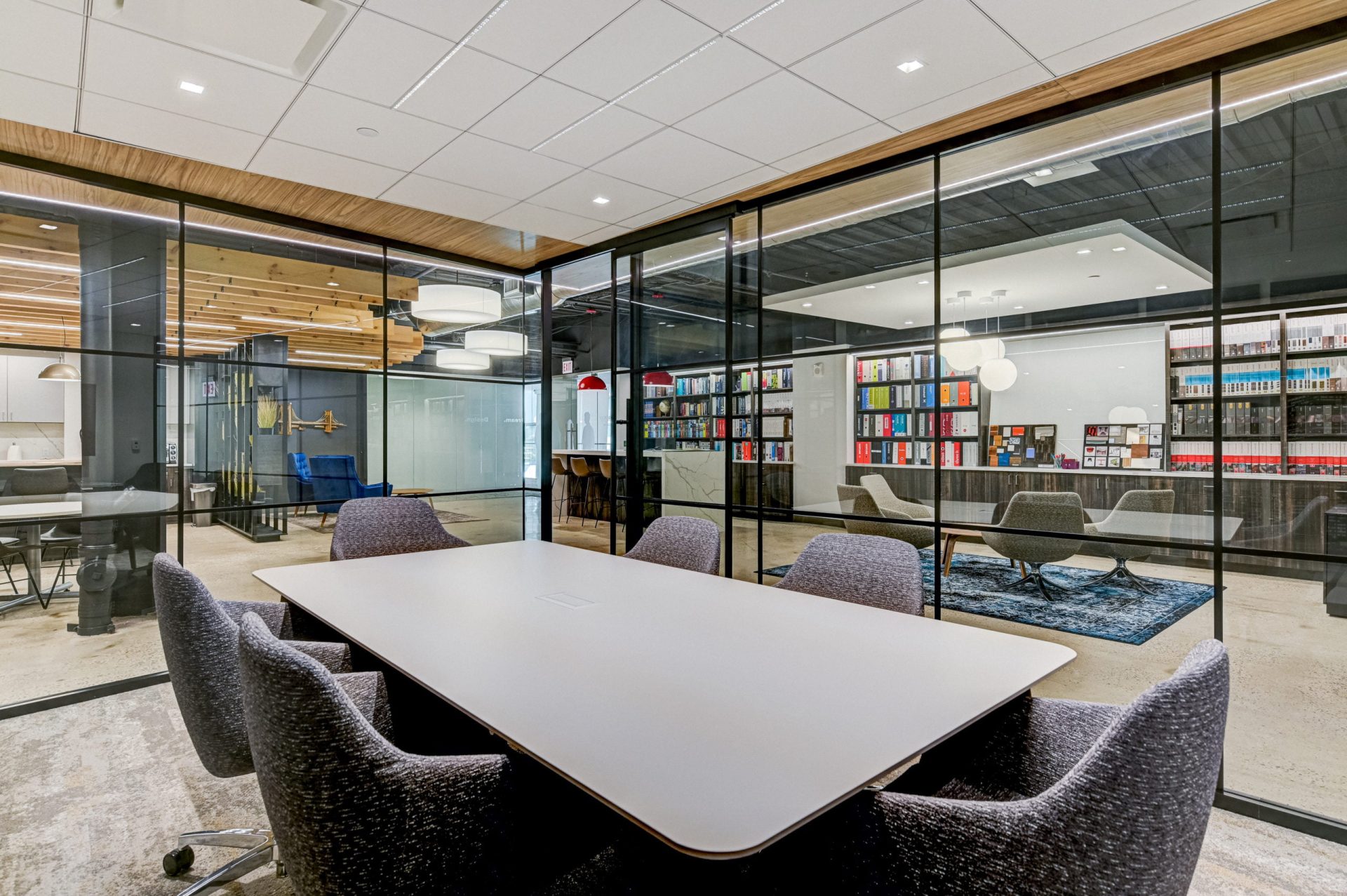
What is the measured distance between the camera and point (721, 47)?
247 centimetres

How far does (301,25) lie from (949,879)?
293 centimetres

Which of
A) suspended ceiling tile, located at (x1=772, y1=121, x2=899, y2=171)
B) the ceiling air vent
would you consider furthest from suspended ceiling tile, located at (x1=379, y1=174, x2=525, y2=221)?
suspended ceiling tile, located at (x1=772, y1=121, x2=899, y2=171)

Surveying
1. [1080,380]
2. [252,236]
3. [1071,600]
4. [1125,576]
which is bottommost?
[1071,600]

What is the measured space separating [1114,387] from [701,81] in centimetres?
211

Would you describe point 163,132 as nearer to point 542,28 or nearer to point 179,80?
point 179,80

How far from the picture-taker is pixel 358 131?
3125 mm

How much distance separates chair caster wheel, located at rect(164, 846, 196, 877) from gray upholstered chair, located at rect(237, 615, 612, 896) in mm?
1508

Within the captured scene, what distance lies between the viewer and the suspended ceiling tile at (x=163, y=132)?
2885mm

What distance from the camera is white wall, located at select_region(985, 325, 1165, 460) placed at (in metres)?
2.83

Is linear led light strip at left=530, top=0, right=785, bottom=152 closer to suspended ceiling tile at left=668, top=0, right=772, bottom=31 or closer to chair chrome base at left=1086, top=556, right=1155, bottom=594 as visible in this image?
suspended ceiling tile at left=668, top=0, right=772, bottom=31

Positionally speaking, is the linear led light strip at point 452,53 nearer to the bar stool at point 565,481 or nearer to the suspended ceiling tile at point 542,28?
the suspended ceiling tile at point 542,28

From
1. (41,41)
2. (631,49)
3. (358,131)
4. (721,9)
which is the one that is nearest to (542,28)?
(631,49)

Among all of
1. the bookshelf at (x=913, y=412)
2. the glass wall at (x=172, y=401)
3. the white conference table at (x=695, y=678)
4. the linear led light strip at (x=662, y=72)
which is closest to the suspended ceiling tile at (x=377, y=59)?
the linear led light strip at (x=662, y=72)

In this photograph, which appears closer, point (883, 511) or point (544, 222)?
point (883, 511)
